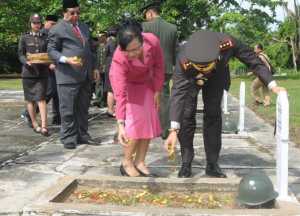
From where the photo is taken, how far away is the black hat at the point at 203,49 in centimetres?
529

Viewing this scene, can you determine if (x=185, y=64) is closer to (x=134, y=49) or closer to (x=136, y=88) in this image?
(x=134, y=49)

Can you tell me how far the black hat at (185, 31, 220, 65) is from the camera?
529 centimetres

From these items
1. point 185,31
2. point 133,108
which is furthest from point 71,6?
point 185,31

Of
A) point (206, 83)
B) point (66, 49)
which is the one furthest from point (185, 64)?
point (66, 49)

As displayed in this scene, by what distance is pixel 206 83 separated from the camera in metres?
6.02

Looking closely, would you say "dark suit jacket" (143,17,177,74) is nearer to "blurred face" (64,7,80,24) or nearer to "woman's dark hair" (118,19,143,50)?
"blurred face" (64,7,80,24)

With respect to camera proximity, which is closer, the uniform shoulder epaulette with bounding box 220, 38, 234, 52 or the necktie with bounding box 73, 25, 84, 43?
the uniform shoulder epaulette with bounding box 220, 38, 234, 52

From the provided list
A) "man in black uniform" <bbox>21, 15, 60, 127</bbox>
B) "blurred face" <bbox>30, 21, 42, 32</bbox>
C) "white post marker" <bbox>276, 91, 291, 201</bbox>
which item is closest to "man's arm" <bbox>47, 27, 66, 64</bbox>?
"blurred face" <bbox>30, 21, 42, 32</bbox>

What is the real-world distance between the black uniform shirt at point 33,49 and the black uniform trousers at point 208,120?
4114 mm

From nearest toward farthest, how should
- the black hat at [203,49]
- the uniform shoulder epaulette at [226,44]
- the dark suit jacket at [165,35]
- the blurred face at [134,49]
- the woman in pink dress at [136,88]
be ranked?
the black hat at [203,49] → the blurred face at [134,49] → the woman in pink dress at [136,88] → the uniform shoulder epaulette at [226,44] → the dark suit jacket at [165,35]

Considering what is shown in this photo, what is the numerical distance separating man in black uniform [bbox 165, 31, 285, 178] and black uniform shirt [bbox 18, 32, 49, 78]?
4.12 m

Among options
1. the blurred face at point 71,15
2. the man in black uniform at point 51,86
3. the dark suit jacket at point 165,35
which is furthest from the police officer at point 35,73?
the dark suit jacket at point 165,35

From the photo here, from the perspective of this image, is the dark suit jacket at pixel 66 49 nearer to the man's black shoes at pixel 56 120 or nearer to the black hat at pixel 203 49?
the man's black shoes at pixel 56 120

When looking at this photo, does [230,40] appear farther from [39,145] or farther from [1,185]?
[39,145]
